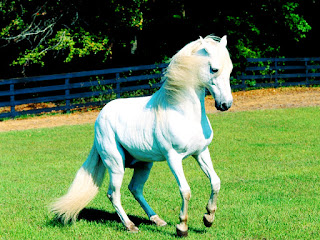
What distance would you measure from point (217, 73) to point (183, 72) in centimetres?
38

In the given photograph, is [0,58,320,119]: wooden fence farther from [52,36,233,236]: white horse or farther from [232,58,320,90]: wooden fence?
[52,36,233,236]: white horse

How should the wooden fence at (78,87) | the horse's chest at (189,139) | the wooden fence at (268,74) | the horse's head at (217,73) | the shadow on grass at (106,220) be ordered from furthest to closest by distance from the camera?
1. the wooden fence at (268,74)
2. the wooden fence at (78,87)
3. the shadow on grass at (106,220)
4. the horse's chest at (189,139)
5. the horse's head at (217,73)

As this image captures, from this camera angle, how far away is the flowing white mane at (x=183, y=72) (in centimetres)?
531

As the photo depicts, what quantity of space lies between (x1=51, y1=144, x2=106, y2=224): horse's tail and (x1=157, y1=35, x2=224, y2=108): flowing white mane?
1.42 m

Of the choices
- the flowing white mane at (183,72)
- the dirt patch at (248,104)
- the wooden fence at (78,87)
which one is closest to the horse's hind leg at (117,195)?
the flowing white mane at (183,72)

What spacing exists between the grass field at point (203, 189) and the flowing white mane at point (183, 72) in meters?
1.50

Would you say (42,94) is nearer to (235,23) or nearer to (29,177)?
(235,23)

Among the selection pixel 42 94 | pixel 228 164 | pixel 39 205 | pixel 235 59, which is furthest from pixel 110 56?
pixel 39 205

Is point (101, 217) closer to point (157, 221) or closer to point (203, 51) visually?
point (157, 221)

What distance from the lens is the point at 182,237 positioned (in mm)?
5520

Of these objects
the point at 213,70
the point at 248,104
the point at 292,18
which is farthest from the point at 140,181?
the point at 292,18

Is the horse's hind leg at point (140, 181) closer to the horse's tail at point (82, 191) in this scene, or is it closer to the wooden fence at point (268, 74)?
the horse's tail at point (82, 191)

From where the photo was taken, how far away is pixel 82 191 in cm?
628

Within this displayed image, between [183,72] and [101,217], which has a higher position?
[183,72]
